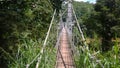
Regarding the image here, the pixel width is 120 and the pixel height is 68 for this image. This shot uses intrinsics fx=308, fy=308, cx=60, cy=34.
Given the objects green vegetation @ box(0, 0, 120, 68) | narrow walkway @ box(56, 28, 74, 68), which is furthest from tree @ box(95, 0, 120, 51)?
narrow walkway @ box(56, 28, 74, 68)

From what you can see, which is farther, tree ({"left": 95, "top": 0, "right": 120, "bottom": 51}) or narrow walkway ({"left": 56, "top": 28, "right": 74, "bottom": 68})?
tree ({"left": 95, "top": 0, "right": 120, "bottom": 51})

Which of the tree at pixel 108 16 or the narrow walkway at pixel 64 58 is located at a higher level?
the narrow walkway at pixel 64 58

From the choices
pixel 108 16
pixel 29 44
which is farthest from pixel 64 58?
pixel 108 16

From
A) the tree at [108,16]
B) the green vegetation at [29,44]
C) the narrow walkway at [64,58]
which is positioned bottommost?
the tree at [108,16]

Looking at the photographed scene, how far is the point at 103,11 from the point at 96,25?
1.06m

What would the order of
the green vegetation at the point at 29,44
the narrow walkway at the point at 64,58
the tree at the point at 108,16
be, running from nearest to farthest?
the green vegetation at the point at 29,44 < the narrow walkway at the point at 64,58 < the tree at the point at 108,16

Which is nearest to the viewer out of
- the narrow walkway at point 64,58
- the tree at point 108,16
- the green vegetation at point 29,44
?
the green vegetation at point 29,44

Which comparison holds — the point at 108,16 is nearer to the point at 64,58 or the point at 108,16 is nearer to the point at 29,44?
the point at 64,58

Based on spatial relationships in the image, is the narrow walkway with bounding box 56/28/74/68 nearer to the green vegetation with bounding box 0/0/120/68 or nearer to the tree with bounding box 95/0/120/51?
the green vegetation with bounding box 0/0/120/68

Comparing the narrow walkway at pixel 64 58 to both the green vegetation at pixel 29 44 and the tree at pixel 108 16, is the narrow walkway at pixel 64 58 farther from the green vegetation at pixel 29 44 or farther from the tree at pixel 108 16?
the tree at pixel 108 16

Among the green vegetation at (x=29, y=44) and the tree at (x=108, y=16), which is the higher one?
the green vegetation at (x=29, y=44)

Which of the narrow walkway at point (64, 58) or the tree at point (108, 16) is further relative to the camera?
the tree at point (108, 16)

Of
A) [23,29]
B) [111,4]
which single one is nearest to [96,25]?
[111,4]

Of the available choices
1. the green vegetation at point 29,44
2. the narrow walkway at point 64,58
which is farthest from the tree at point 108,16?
the narrow walkway at point 64,58
